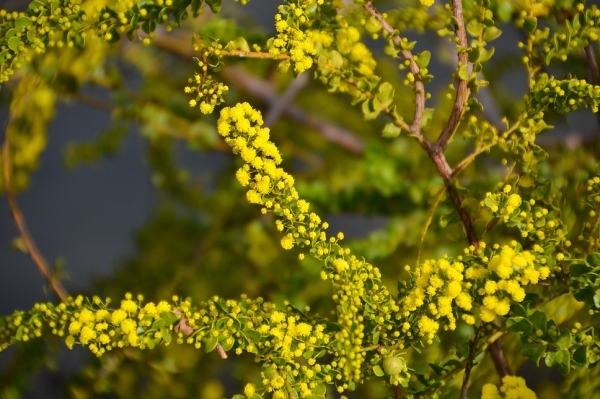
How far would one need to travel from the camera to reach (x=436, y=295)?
282 mm

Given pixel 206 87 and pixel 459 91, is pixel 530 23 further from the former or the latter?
pixel 206 87

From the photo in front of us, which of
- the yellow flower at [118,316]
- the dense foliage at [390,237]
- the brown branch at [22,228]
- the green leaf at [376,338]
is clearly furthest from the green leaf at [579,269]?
the brown branch at [22,228]

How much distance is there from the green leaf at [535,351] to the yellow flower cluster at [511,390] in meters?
0.04

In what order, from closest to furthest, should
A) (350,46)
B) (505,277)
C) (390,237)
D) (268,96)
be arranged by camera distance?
1. (505,277)
2. (350,46)
3. (390,237)
4. (268,96)

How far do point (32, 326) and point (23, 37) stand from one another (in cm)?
16

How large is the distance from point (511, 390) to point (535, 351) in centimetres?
4

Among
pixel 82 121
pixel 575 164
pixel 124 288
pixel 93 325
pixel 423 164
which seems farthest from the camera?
pixel 82 121

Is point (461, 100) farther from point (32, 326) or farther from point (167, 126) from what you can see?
point (167, 126)

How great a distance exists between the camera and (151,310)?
30 centimetres

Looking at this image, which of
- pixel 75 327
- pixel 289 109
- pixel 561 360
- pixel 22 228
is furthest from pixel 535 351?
pixel 289 109

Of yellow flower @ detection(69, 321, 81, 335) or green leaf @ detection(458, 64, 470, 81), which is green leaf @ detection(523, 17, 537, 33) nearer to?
green leaf @ detection(458, 64, 470, 81)

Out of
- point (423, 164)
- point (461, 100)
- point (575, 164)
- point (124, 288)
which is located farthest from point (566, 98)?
point (124, 288)

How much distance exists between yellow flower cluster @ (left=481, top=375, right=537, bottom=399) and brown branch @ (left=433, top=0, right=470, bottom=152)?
0.45 ft

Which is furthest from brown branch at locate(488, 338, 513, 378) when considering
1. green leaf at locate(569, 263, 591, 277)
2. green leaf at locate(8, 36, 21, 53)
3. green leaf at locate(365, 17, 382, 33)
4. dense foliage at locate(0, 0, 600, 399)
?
green leaf at locate(8, 36, 21, 53)
